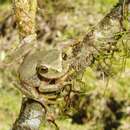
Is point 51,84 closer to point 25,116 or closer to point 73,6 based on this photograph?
point 25,116

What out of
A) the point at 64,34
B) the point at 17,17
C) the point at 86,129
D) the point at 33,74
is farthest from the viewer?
the point at 64,34

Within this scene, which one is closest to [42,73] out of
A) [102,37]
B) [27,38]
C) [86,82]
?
[27,38]

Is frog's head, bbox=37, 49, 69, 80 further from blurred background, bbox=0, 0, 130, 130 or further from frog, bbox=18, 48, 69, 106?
blurred background, bbox=0, 0, 130, 130

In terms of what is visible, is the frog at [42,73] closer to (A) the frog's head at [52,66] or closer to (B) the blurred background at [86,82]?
(A) the frog's head at [52,66]

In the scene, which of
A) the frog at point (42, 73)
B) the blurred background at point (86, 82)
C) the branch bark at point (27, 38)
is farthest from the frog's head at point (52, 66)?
the blurred background at point (86, 82)

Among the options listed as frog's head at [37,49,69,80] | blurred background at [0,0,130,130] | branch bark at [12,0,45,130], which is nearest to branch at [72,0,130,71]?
frog's head at [37,49,69,80]

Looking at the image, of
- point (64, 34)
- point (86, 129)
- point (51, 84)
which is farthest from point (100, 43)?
point (64, 34)

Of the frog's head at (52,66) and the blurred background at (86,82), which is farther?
the blurred background at (86,82)

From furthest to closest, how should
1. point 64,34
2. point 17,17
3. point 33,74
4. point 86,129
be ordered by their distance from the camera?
point 64,34 < point 86,129 < point 17,17 < point 33,74

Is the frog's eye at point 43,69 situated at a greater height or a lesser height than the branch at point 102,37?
lesser
